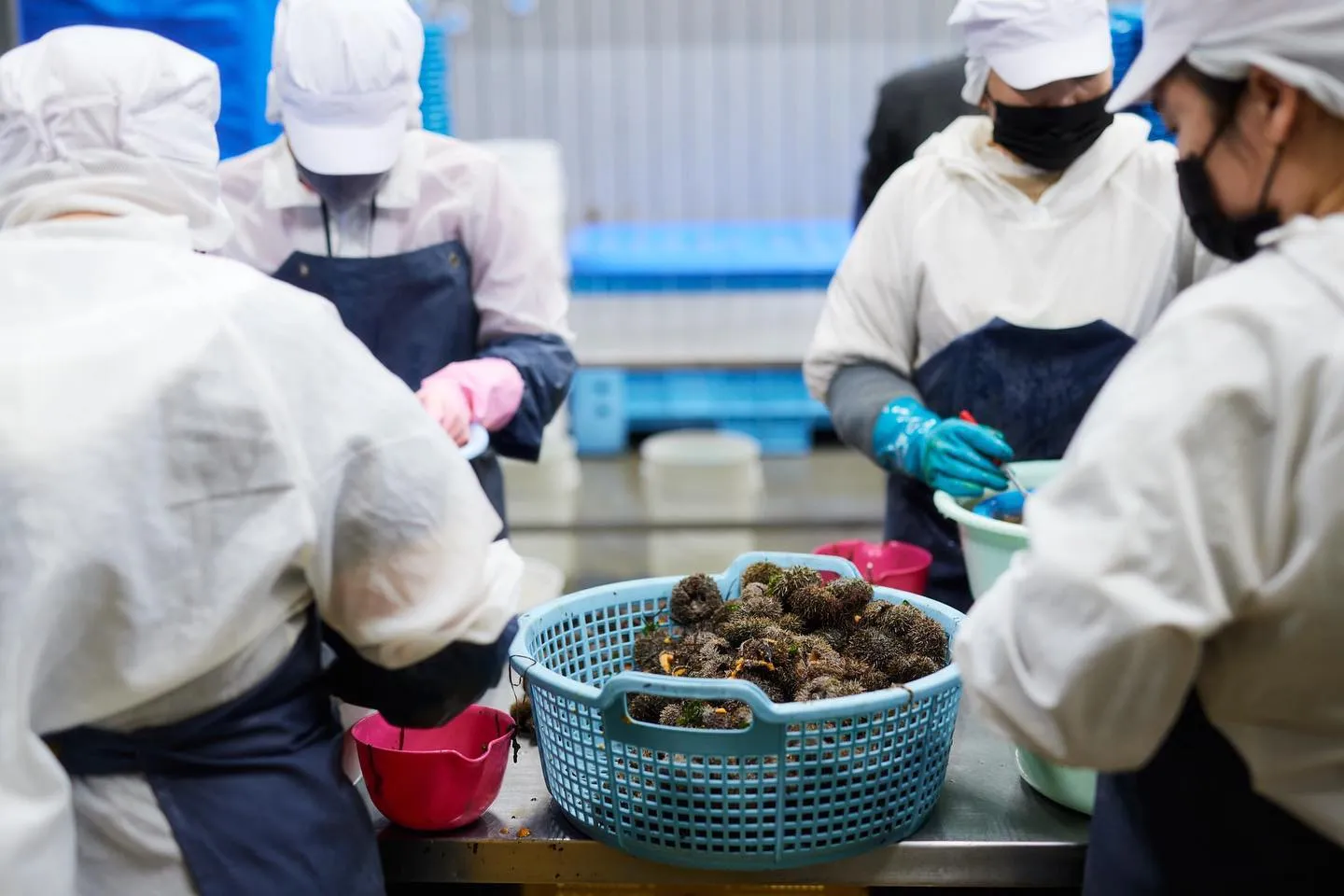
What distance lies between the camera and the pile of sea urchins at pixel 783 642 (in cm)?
143

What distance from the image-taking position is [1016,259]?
2158 millimetres

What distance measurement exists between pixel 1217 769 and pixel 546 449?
14.1ft

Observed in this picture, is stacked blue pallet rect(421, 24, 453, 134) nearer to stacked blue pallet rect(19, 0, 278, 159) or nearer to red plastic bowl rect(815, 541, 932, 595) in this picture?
stacked blue pallet rect(19, 0, 278, 159)

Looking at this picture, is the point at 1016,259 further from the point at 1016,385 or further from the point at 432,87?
the point at 432,87

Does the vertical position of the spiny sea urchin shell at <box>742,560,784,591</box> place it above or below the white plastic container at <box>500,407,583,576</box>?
above

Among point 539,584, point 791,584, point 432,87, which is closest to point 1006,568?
point 791,584

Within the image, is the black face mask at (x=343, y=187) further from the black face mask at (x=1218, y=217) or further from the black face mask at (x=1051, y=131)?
the black face mask at (x=1218, y=217)

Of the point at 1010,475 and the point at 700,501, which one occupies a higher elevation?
the point at 1010,475

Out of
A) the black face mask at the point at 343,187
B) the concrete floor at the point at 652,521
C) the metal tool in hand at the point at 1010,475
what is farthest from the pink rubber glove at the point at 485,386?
the concrete floor at the point at 652,521

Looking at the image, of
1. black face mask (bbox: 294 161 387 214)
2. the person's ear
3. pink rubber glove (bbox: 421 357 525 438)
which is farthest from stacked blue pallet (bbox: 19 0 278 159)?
the person's ear

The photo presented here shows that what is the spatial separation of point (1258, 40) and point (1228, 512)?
0.37 meters

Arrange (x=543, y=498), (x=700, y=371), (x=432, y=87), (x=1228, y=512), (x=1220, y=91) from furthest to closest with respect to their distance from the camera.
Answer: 1. (x=700, y=371)
2. (x=543, y=498)
3. (x=432, y=87)
4. (x=1220, y=91)
5. (x=1228, y=512)

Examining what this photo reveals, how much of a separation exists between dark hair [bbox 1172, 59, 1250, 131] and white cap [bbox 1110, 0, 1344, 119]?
11 millimetres

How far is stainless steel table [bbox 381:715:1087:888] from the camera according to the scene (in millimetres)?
1457
